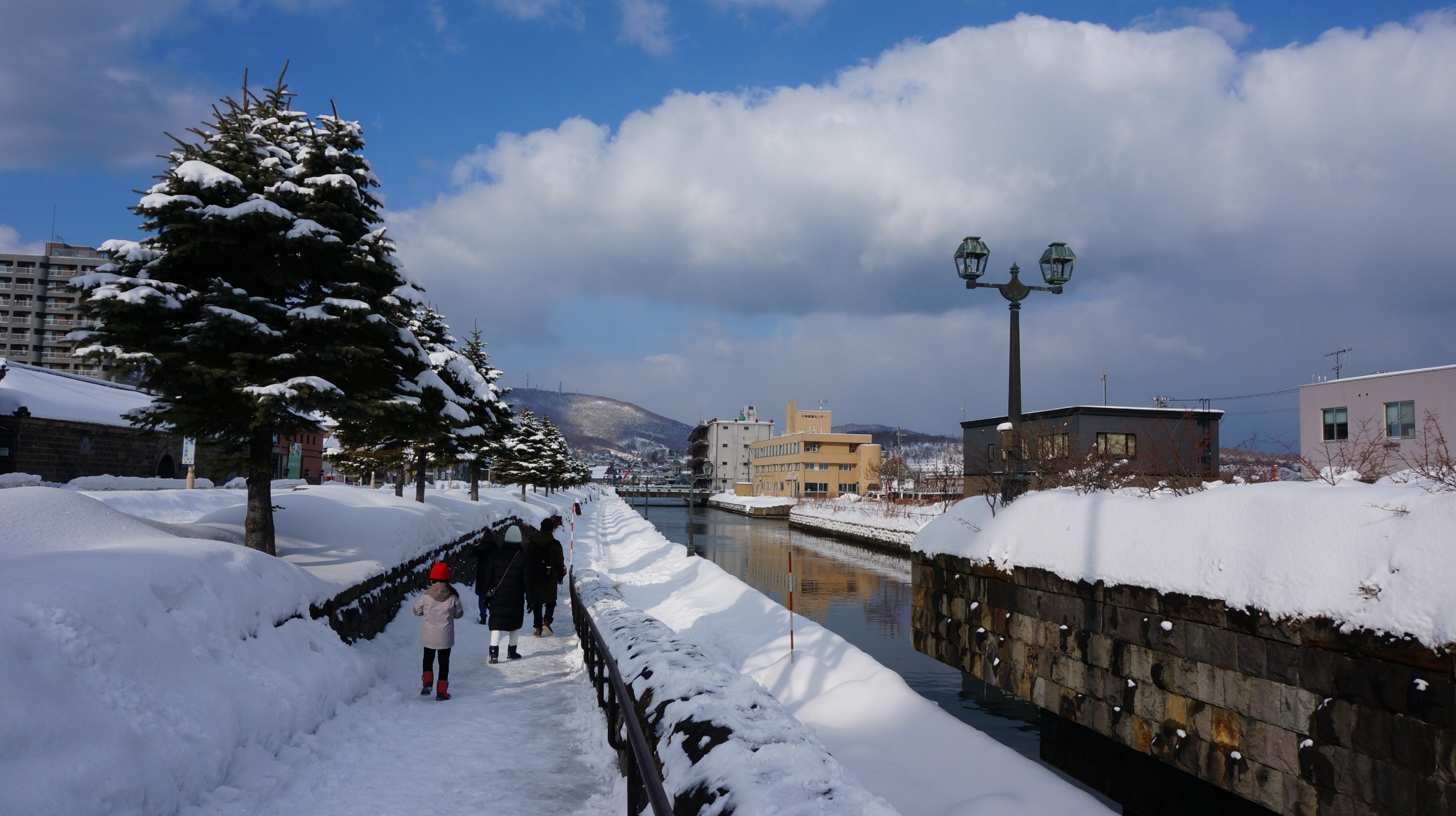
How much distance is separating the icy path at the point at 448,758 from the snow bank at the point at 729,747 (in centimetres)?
91

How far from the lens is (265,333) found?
442 inches

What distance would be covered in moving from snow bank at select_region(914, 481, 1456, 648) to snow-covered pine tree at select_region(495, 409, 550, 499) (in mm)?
41815

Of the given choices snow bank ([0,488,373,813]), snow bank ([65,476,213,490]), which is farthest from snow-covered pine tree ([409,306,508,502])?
snow bank ([0,488,373,813])

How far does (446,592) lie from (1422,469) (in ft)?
30.2

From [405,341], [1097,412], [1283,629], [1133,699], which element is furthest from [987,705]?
[1097,412]

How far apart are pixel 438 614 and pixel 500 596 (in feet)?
6.71

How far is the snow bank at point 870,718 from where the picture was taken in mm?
7098

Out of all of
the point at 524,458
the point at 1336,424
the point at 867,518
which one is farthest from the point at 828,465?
the point at 1336,424

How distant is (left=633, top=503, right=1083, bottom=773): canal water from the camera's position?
46.7 ft

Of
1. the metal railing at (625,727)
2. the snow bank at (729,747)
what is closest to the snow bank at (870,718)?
the metal railing at (625,727)

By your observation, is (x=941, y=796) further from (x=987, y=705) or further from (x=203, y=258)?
(x=203, y=258)

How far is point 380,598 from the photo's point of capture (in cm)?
1229

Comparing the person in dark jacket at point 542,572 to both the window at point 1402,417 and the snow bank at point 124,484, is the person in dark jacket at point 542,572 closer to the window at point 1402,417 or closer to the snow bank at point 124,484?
the snow bank at point 124,484

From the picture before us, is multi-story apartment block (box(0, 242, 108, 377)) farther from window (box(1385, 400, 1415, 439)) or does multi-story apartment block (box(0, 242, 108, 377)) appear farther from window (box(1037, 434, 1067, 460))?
window (box(1385, 400, 1415, 439))
